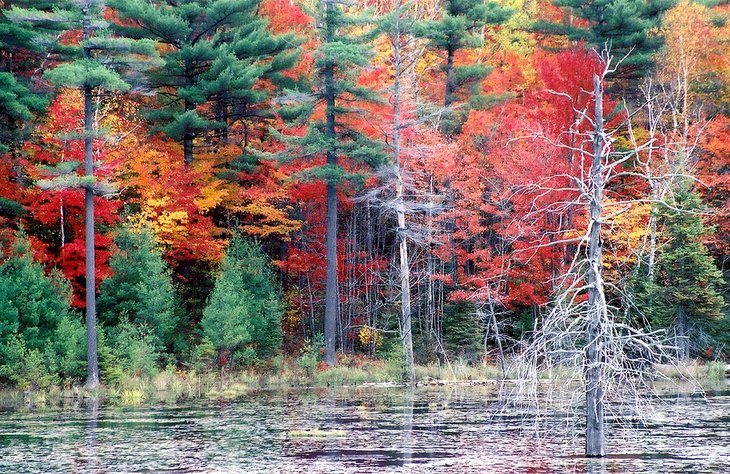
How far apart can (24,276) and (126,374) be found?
4.96 meters

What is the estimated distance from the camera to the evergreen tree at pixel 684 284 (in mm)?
39625

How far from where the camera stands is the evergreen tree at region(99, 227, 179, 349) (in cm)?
3659

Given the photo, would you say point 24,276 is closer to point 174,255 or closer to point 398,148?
point 174,255

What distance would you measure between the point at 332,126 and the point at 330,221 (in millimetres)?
4031

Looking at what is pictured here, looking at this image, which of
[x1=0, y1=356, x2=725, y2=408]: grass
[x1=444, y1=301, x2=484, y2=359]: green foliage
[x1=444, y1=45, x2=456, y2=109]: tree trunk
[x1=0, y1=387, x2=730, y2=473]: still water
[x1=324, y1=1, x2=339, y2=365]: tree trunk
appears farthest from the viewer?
[x1=444, y1=45, x2=456, y2=109]: tree trunk

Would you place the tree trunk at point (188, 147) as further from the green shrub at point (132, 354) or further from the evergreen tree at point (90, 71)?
the green shrub at point (132, 354)

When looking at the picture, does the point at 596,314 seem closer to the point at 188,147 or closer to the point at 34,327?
the point at 34,327

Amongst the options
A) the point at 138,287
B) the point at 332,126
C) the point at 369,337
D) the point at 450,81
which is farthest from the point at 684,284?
the point at 138,287

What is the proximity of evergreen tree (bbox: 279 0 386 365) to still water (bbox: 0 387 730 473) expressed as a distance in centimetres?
998

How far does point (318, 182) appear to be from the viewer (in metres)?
43.3

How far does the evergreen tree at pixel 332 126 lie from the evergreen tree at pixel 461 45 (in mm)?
5382

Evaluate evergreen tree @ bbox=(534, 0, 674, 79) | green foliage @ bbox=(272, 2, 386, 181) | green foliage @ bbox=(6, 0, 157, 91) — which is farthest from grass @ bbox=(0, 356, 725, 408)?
evergreen tree @ bbox=(534, 0, 674, 79)

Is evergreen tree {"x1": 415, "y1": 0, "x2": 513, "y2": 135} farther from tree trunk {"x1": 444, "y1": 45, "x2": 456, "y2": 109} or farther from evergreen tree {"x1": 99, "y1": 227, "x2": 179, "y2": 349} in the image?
evergreen tree {"x1": 99, "y1": 227, "x2": 179, "y2": 349}

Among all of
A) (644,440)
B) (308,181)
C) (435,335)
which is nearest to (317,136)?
(308,181)
